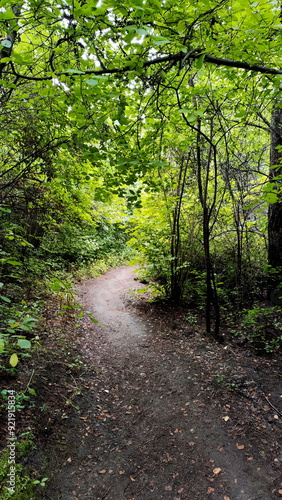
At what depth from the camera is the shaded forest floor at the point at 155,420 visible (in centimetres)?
291

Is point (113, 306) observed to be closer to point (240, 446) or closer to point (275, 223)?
point (275, 223)

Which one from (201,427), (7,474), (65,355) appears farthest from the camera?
(65,355)

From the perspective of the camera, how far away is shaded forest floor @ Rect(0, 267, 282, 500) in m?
2.91

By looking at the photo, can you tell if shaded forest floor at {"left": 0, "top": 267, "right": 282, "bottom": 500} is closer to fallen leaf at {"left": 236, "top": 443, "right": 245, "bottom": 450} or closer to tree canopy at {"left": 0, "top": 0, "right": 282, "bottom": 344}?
fallen leaf at {"left": 236, "top": 443, "right": 245, "bottom": 450}

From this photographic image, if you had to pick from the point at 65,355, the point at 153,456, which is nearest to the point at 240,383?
the point at 153,456

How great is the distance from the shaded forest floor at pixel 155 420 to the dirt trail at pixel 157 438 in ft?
0.04

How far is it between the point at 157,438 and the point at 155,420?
330 mm

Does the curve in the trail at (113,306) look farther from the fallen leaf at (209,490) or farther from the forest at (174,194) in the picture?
the fallen leaf at (209,490)

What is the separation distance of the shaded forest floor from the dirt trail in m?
0.01

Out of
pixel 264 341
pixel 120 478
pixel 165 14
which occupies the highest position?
pixel 165 14

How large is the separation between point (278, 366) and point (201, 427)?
1.86m

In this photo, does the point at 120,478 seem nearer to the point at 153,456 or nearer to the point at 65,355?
the point at 153,456

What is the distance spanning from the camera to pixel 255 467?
296 cm

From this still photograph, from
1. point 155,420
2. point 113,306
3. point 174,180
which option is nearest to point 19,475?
point 155,420
